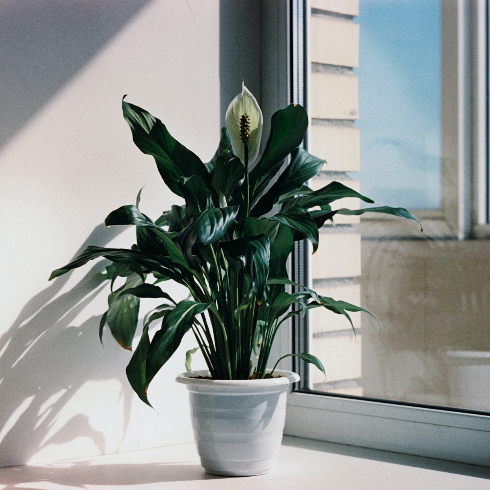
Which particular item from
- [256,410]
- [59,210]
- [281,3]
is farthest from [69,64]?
[256,410]

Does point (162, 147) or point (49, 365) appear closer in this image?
point (162, 147)

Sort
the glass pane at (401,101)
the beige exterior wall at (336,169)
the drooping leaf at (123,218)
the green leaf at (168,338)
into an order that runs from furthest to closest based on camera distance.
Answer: the beige exterior wall at (336,169) < the glass pane at (401,101) < the drooping leaf at (123,218) < the green leaf at (168,338)

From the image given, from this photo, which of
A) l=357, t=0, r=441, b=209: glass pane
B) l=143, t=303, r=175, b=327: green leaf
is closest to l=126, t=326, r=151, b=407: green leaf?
l=143, t=303, r=175, b=327: green leaf

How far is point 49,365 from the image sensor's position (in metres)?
1.34

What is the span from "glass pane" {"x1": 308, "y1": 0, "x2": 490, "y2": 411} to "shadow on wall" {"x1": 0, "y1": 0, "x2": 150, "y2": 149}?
55 centimetres

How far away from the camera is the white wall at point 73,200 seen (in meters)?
1.31

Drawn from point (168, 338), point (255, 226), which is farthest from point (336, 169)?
point (168, 338)

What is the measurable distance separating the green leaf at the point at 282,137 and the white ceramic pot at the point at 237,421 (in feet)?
1.16

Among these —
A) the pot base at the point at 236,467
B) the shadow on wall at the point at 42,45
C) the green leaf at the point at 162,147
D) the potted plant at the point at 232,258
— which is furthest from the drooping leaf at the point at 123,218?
the pot base at the point at 236,467

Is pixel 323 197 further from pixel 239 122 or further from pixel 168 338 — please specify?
pixel 168 338

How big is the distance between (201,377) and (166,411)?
0.86 ft

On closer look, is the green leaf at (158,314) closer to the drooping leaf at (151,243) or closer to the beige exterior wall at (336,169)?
the drooping leaf at (151,243)

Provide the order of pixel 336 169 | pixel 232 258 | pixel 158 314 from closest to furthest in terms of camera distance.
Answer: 1. pixel 232 258
2. pixel 158 314
3. pixel 336 169

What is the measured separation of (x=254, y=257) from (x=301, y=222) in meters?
0.12
